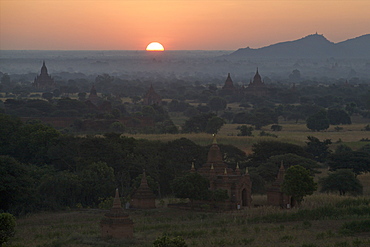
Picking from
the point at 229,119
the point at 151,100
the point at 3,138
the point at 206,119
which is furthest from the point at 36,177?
the point at 151,100

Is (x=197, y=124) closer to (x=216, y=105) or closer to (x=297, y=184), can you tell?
(x=216, y=105)

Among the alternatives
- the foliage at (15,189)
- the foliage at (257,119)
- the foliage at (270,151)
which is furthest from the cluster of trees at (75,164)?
the foliage at (257,119)

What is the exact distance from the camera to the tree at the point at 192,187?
5044 centimetres

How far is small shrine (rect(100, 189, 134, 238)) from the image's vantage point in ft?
136

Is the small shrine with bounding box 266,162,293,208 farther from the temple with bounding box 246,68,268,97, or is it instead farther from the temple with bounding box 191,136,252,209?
the temple with bounding box 246,68,268,97

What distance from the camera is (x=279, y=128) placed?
11350 centimetres

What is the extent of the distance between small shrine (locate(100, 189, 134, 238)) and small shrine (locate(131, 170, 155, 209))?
10106mm

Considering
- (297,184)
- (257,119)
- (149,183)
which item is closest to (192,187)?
(297,184)

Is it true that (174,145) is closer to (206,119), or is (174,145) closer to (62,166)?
(62,166)

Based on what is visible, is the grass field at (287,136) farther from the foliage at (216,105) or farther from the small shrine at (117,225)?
the small shrine at (117,225)

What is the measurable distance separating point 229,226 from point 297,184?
7.06m

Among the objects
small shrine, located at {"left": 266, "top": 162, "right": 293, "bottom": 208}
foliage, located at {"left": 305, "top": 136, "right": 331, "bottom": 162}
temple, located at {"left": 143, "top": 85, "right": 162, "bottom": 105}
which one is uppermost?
small shrine, located at {"left": 266, "top": 162, "right": 293, "bottom": 208}

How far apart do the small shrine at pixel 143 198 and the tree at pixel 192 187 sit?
79.4 inches

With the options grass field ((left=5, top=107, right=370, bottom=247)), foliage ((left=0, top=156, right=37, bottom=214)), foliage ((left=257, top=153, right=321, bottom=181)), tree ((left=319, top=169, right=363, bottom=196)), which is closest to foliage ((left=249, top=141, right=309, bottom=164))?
foliage ((left=257, top=153, right=321, bottom=181))
